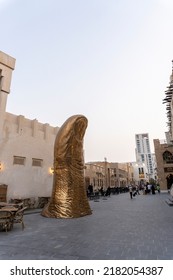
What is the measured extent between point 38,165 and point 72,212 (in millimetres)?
7376

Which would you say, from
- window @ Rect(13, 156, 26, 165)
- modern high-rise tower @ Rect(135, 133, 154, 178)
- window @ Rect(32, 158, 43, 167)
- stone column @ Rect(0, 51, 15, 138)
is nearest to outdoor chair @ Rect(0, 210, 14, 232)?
window @ Rect(13, 156, 26, 165)

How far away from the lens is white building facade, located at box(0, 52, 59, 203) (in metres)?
13.1

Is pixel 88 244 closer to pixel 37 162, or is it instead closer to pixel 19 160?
pixel 19 160

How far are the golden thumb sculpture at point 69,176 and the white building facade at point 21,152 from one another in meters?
4.46

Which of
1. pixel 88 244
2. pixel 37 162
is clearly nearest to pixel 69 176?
pixel 88 244

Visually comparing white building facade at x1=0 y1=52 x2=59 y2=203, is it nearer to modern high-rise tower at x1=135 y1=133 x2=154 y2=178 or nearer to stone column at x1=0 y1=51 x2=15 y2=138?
stone column at x1=0 y1=51 x2=15 y2=138

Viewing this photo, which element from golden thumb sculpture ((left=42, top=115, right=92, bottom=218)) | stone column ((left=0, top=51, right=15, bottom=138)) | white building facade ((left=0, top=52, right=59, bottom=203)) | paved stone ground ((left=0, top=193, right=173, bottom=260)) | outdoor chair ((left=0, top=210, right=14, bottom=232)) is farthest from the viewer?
stone column ((left=0, top=51, right=15, bottom=138))

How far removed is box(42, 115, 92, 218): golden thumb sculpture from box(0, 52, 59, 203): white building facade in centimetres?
446

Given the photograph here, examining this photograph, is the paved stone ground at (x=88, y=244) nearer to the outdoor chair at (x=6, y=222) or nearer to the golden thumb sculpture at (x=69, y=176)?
the outdoor chair at (x=6, y=222)

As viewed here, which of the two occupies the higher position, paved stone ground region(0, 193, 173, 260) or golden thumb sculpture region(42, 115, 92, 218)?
golden thumb sculpture region(42, 115, 92, 218)

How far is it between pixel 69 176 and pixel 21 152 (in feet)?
19.3

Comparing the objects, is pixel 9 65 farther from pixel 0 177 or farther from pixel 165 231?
pixel 165 231

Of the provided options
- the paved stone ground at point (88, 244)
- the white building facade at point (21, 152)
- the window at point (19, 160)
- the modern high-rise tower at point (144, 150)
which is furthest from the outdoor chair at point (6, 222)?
the modern high-rise tower at point (144, 150)

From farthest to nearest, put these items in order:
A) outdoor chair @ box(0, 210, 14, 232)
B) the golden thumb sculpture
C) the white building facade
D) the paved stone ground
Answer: the white building facade < the golden thumb sculpture < outdoor chair @ box(0, 210, 14, 232) < the paved stone ground
